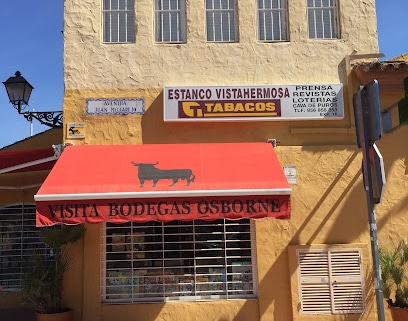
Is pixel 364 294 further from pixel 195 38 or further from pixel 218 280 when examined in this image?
pixel 195 38

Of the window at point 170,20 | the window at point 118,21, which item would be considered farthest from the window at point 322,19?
the window at point 118,21

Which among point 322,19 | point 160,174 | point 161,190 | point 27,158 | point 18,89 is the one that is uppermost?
point 322,19

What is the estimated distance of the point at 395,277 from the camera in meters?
8.26

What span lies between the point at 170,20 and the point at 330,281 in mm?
6256

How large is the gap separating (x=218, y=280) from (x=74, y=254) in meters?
2.84

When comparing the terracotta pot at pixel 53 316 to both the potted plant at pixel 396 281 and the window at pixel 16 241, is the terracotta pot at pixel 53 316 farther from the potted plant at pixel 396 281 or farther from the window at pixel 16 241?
the potted plant at pixel 396 281

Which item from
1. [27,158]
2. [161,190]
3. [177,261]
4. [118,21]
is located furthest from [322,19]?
[27,158]

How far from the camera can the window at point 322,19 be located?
32.9 ft

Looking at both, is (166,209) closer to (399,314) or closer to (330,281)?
(330,281)

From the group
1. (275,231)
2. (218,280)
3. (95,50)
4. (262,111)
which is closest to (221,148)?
(262,111)

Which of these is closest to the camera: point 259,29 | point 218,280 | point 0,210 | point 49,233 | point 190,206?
point 190,206

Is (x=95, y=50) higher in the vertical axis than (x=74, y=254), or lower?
higher

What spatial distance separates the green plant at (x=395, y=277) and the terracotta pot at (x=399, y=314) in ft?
0.44

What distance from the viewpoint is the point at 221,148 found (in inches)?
357
